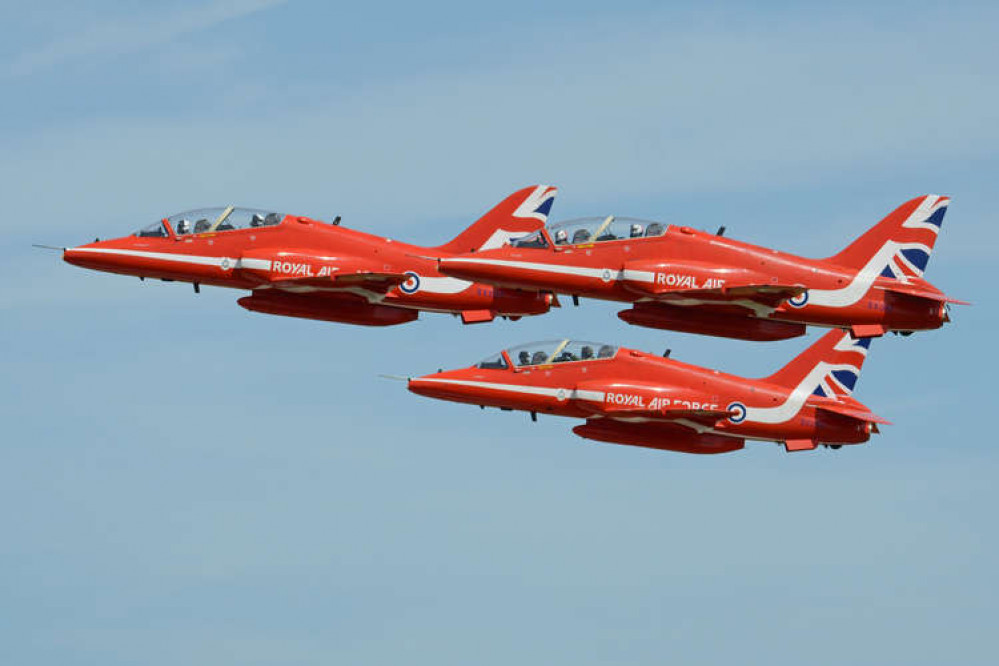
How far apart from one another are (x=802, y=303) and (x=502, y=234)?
43.9 feet

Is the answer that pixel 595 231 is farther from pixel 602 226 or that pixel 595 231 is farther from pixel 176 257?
pixel 176 257

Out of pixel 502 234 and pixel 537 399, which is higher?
pixel 502 234

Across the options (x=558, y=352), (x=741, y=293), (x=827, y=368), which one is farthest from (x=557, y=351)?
(x=827, y=368)

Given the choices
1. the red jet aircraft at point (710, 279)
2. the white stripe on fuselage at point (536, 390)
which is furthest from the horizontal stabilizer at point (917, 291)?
the white stripe on fuselage at point (536, 390)

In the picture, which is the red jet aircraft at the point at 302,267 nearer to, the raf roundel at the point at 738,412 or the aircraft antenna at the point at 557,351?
the aircraft antenna at the point at 557,351

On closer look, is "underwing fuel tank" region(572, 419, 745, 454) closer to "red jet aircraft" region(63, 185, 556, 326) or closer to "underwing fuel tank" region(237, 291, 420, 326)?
"red jet aircraft" region(63, 185, 556, 326)

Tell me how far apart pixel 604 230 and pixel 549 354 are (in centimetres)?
603

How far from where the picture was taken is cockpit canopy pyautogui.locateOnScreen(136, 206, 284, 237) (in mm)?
93562

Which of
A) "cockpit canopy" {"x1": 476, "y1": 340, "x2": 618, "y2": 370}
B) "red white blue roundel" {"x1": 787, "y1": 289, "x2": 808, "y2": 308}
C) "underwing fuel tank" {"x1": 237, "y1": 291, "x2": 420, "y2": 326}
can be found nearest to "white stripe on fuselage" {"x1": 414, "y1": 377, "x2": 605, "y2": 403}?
"cockpit canopy" {"x1": 476, "y1": 340, "x2": 618, "y2": 370}

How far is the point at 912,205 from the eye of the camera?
97.4 m

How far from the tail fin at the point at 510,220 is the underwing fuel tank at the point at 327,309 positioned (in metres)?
4.15

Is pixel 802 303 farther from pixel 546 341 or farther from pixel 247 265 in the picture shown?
pixel 247 265

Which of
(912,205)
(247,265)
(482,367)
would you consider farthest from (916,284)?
(247,265)

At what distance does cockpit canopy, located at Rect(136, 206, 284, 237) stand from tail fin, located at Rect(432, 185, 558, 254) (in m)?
7.89
